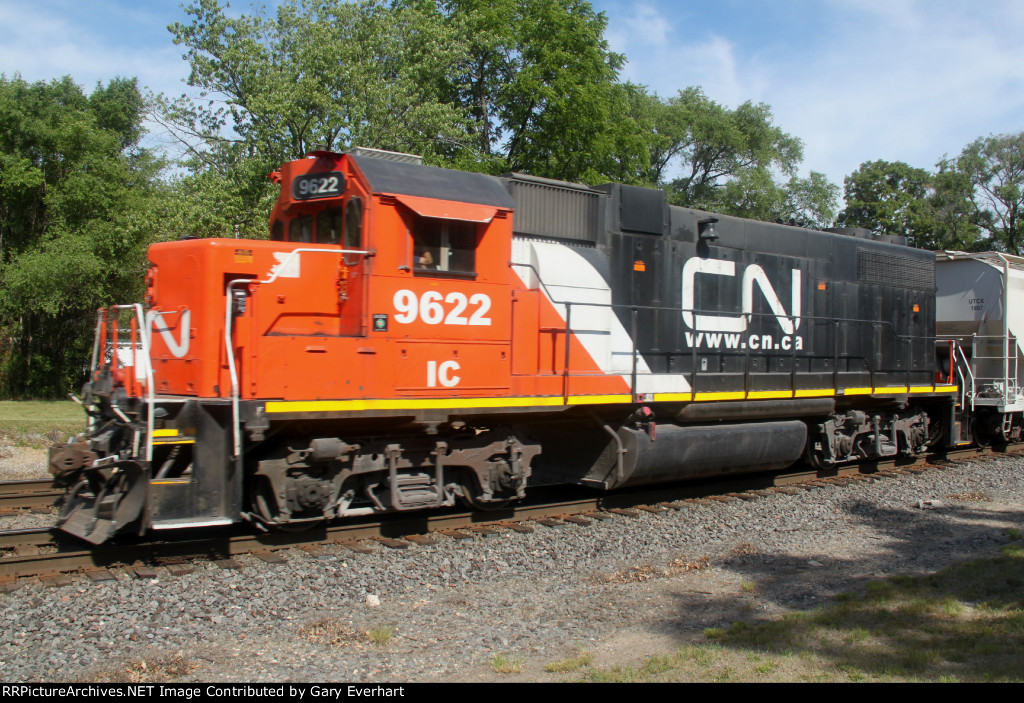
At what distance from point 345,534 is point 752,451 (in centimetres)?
523

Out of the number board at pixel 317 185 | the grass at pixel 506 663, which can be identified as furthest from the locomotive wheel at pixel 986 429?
the grass at pixel 506 663

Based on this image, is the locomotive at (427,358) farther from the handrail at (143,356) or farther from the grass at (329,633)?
the grass at (329,633)

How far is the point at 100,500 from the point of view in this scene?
20.3 feet

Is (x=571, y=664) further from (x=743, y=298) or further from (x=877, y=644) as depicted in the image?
(x=743, y=298)

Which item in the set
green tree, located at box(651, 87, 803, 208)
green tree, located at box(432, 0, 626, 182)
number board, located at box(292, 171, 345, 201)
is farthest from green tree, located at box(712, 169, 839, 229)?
number board, located at box(292, 171, 345, 201)

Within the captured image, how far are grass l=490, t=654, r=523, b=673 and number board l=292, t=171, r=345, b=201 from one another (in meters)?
4.34

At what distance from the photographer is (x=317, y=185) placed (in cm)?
733

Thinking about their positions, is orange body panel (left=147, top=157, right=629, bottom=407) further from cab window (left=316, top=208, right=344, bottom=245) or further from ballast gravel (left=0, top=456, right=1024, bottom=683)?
ballast gravel (left=0, top=456, right=1024, bottom=683)

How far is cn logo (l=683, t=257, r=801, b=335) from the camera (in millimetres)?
10000

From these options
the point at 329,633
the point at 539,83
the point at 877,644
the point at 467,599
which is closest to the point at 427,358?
the point at 467,599

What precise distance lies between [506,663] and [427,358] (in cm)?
324

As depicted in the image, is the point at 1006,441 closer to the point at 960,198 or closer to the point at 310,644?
the point at 310,644

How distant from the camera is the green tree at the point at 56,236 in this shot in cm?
2380

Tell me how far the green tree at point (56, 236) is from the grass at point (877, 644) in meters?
22.7
